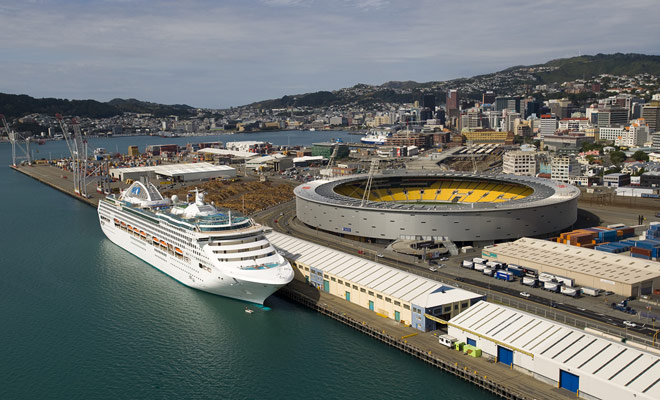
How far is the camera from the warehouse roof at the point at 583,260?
36.8 m

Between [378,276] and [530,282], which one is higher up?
[378,276]

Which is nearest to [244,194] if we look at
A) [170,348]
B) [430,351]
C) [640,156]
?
[170,348]

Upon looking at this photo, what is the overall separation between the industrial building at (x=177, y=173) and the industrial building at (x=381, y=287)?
6427 cm

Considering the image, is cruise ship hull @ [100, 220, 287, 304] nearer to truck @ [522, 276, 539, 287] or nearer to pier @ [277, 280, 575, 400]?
pier @ [277, 280, 575, 400]

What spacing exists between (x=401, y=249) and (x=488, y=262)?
8097mm

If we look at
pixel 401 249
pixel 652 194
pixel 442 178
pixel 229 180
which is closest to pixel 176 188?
pixel 229 180

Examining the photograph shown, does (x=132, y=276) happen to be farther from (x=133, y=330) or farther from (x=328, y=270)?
(x=328, y=270)

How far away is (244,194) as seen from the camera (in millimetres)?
84938

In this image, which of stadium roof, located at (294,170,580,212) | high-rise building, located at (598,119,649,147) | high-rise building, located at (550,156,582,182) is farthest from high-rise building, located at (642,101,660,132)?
stadium roof, located at (294,170,580,212)

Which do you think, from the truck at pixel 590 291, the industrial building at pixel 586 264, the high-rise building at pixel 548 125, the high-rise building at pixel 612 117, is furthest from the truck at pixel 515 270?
the high-rise building at pixel 548 125

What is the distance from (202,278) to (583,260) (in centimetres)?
2795

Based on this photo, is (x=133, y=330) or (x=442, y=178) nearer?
(x=133, y=330)

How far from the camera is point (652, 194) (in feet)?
241

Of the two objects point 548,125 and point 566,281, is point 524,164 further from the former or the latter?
point 548,125
